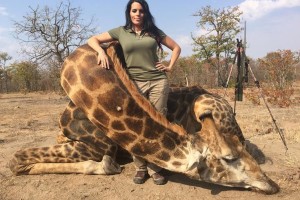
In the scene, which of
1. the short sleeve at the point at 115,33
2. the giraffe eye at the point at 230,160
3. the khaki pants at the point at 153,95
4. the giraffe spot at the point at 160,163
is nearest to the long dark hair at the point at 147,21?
the short sleeve at the point at 115,33

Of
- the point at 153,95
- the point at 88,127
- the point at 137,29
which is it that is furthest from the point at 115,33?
the point at 88,127

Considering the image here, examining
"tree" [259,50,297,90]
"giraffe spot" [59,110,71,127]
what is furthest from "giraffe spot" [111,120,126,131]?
"tree" [259,50,297,90]

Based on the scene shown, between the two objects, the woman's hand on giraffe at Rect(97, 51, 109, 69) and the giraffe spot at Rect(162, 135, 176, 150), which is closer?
the giraffe spot at Rect(162, 135, 176, 150)

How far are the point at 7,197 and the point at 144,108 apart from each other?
6.60 feet

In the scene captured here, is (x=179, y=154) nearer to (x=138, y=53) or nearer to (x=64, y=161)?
(x=138, y=53)

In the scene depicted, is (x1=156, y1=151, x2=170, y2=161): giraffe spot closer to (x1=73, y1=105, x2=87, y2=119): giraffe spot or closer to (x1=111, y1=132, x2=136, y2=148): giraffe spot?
(x1=111, y1=132, x2=136, y2=148): giraffe spot

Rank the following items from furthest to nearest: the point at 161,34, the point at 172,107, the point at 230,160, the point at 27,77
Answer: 1. the point at 27,77
2. the point at 172,107
3. the point at 161,34
4. the point at 230,160

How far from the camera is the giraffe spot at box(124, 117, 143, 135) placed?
416 centimetres

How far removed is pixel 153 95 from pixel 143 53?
0.55 metres

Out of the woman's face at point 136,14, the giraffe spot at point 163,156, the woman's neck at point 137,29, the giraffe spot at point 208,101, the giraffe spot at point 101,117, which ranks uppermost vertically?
the woman's face at point 136,14

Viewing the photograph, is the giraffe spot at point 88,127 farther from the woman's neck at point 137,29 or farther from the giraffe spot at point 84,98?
the woman's neck at point 137,29

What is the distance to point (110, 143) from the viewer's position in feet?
16.4

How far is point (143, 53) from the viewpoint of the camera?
4.54m

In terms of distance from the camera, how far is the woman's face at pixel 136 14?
14.8 feet
